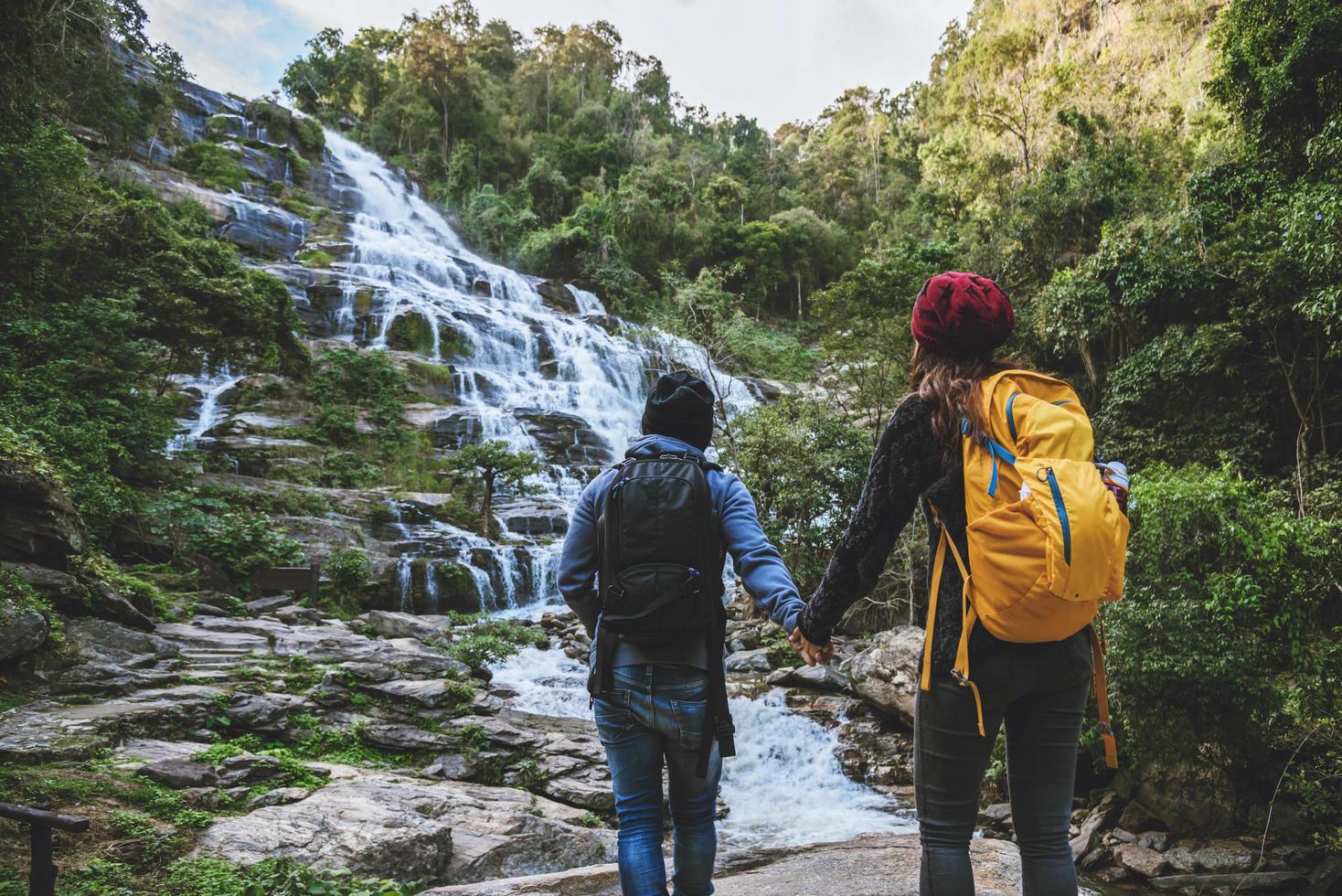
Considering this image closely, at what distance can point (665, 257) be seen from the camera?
3303 centimetres

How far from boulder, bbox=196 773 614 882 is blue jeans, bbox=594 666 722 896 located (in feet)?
6.59

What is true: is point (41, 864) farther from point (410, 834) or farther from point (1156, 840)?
point (1156, 840)

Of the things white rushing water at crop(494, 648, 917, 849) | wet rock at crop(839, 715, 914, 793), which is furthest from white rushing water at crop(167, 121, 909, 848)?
wet rock at crop(839, 715, 914, 793)

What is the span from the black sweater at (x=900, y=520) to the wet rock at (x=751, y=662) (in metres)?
8.64

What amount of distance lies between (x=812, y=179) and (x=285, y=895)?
40.8 m

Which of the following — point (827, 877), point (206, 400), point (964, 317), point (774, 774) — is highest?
point (206, 400)

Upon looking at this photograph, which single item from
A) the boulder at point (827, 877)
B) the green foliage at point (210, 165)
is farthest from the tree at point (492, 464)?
the green foliage at point (210, 165)

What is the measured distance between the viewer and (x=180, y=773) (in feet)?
12.4

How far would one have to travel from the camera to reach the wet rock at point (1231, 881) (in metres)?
4.71

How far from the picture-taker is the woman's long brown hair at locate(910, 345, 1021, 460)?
1575mm

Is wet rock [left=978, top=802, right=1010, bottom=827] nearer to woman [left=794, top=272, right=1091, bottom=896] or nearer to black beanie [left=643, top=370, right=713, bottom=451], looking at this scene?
woman [left=794, top=272, right=1091, bottom=896]

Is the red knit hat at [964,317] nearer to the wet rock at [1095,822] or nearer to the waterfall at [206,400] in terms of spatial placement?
the wet rock at [1095,822]

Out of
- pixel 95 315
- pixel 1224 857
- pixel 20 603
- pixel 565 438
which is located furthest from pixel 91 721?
pixel 565 438

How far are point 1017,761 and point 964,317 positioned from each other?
97 centimetres
